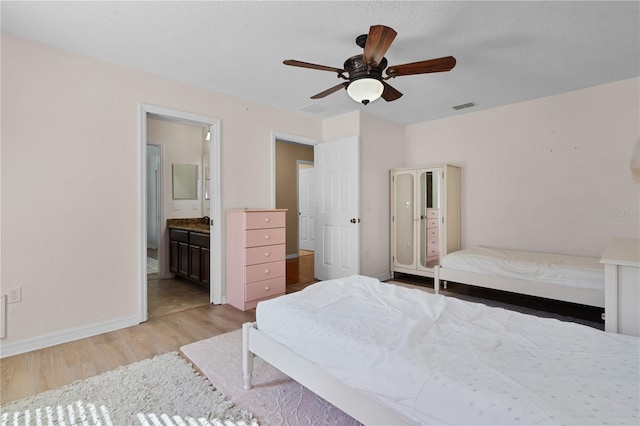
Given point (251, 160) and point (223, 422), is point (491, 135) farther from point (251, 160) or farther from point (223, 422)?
point (223, 422)

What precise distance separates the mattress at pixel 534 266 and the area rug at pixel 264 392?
94.4 inches

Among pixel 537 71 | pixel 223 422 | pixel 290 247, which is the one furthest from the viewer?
pixel 290 247

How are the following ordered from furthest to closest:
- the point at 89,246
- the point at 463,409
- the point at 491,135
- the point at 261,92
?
the point at 491,135 → the point at 261,92 → the point at 89,246 → the point at 463,409

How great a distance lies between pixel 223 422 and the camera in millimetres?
1608

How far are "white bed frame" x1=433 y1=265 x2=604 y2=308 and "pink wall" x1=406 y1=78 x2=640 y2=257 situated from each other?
42.5 inches

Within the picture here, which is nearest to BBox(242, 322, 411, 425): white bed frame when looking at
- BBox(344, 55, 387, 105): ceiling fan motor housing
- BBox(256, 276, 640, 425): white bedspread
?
BBox(256, 276, 640, 425): white bedspread

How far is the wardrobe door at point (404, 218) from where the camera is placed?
458 cm

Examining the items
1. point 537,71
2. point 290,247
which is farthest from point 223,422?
point 290,247

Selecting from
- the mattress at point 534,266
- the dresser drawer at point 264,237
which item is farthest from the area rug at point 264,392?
the mattress at point 534,266

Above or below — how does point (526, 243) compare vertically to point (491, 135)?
below

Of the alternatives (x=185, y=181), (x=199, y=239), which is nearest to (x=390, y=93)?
(x=199, y=239)

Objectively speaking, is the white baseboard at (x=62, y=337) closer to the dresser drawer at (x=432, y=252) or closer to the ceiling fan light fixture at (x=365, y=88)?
the ceiling fan light fixture at (x=365, y=88)

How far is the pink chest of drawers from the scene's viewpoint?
3.38 m

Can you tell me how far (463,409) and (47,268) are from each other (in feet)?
10.1
